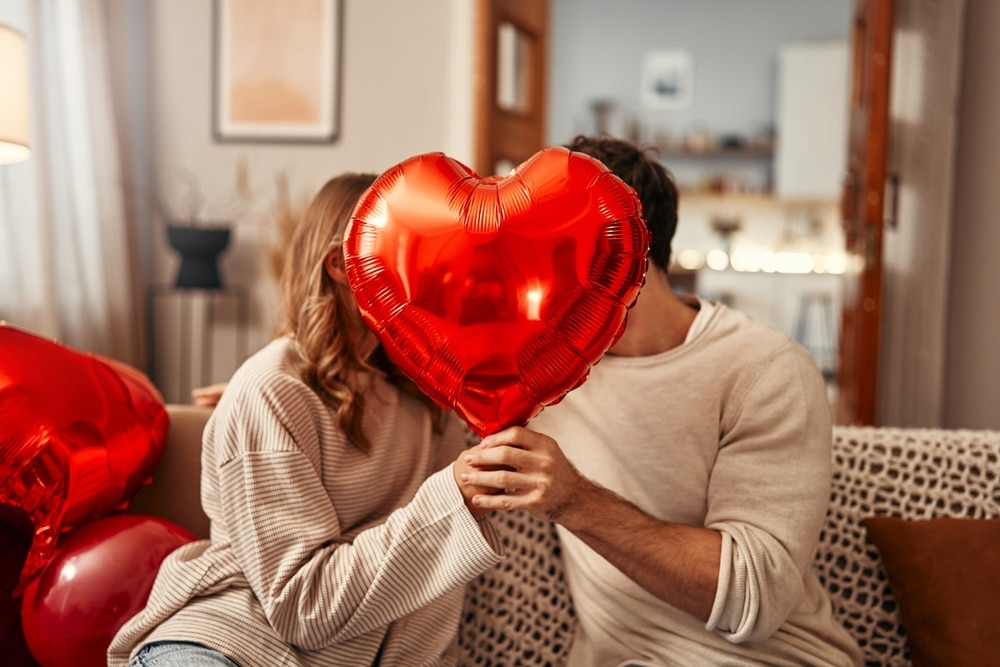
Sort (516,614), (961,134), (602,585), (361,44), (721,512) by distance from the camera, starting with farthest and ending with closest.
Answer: (361,44)
(961,134)
(516,614)
(602,585)
(721,512)

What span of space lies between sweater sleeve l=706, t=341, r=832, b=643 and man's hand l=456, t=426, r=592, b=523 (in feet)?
0.95

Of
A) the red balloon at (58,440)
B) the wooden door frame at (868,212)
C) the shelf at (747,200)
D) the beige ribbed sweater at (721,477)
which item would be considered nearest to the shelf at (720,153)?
the shelf at (747,200)

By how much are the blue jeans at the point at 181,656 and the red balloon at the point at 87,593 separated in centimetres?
11

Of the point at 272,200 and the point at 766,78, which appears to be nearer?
the point at 272,200

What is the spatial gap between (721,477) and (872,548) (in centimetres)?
38

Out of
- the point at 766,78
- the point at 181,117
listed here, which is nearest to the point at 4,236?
the point at 181,117

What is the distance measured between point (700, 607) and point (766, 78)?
7171 mm

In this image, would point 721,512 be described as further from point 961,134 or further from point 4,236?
point 4,236

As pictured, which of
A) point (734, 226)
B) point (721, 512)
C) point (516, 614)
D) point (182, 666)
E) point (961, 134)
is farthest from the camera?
point (734, 226)

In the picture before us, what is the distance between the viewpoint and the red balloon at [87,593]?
1.20m

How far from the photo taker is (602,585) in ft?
4.22

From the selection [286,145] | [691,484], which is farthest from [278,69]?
[691,484]

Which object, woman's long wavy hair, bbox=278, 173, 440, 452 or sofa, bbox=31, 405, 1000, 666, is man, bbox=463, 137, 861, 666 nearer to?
sofa, bbox=31, 405, 1000, 666

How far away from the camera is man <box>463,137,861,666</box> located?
110cm
